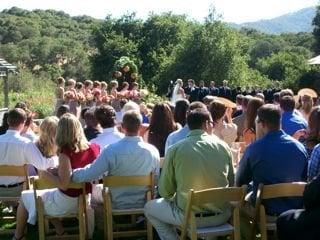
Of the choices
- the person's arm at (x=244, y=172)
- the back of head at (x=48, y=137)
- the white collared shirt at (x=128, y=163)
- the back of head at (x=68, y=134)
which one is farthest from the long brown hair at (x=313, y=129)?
the back of head at (x=48, y=137)

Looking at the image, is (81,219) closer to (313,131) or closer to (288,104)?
(313,131)

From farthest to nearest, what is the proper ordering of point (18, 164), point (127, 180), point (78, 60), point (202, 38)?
point (78, 60), point (202, 38), point (18, 164), point (127, 180)

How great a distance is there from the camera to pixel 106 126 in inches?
267

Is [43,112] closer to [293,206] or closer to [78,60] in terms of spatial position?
[293,206]

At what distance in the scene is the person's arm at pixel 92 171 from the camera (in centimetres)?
539

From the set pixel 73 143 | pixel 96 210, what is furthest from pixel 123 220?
pixel 73 143

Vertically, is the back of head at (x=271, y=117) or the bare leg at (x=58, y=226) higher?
the back of head at (x=271, y=117)

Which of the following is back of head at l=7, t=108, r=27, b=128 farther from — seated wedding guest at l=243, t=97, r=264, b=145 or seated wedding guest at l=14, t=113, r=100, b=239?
Result: seated wedding guest at l=243, t=97, r=264, b=145

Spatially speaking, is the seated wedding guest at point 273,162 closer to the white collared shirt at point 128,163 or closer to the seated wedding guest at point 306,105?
the white collared shirt at point 128,163

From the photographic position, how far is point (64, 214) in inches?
220

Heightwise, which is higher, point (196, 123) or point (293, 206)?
point (196, 123)

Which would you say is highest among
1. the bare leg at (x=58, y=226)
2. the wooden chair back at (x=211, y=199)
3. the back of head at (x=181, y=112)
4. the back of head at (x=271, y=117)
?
the back of head at (x=271, y=117)

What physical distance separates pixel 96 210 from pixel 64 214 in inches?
36.6

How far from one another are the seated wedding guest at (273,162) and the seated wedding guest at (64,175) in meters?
1.52
